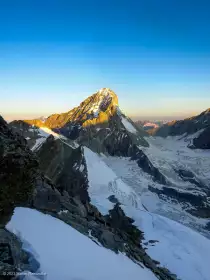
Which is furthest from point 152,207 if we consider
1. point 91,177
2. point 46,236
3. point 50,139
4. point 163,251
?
point 46,236

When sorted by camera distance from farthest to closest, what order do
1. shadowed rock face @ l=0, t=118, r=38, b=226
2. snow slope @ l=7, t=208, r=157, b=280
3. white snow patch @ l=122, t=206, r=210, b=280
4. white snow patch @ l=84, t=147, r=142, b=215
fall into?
white snow patch @ l=84, t=147, r=142, b=215 < white snow patch @ l=122, t=206, r=210, b=280 < snow slope @ l=7, t=208, r=157, b=280 < shadowed rock face @ l=0, t=118, r=38, b=226

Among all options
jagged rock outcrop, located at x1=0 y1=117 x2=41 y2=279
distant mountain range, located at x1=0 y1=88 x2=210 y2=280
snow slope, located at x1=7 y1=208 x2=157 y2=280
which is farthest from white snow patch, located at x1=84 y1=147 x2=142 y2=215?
jagged rock outcrop, located at x1=0 y1=117 x2=41 y2=279

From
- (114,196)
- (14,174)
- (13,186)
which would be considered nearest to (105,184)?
(114,196)

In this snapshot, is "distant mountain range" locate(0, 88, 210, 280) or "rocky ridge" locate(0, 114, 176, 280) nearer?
"rocky ridge" locate(0, 114, 176, 280)

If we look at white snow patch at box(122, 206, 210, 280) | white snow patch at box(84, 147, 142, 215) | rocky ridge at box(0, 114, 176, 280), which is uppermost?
rocky ridge at box(0, 114, 176, 280)

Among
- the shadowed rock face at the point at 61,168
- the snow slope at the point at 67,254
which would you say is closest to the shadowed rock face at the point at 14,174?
the snow slope at the point at 67,254

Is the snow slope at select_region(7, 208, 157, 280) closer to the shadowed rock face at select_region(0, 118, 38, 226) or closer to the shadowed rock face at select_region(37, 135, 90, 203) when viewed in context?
the shadowed rock face at select_region(0, 118, 38, 226)

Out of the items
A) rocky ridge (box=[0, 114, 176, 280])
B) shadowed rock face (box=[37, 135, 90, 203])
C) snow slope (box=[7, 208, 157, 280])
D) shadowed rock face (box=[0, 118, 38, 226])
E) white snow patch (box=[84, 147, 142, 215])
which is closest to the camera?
shadowed rock face (box=[0, 118, 38, 226])

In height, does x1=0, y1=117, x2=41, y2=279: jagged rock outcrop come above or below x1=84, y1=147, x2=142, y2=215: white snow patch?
above
